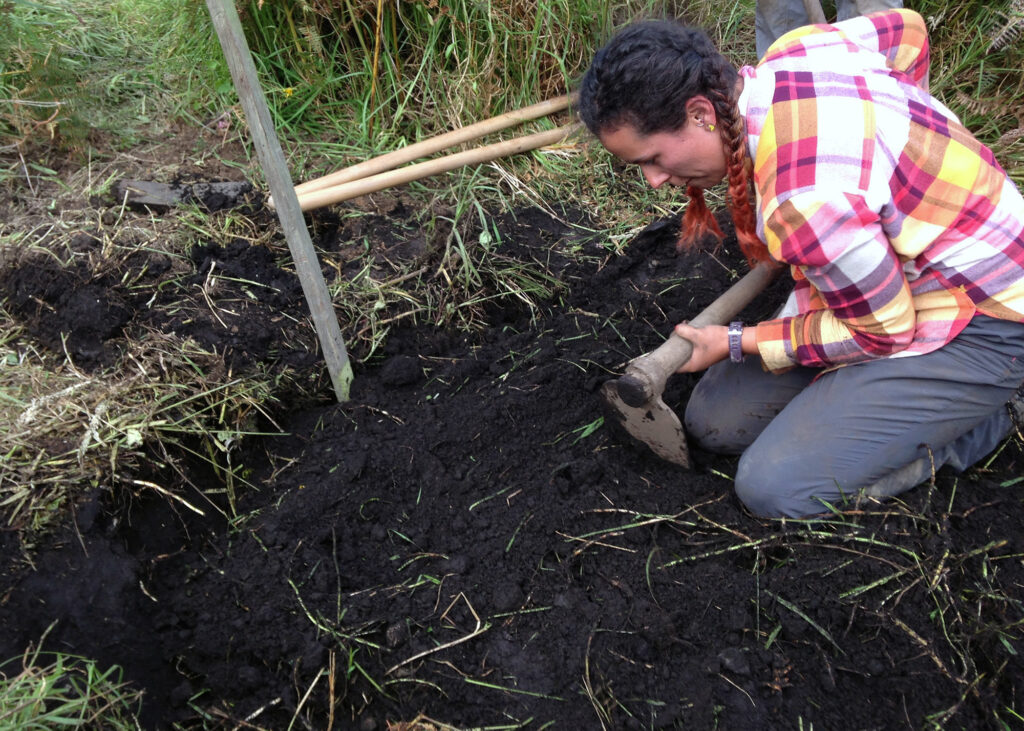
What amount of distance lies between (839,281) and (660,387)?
0.51 metres

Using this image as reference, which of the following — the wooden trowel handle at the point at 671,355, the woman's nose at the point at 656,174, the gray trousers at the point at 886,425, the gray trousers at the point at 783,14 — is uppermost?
the woman's nose at the point at 656,174

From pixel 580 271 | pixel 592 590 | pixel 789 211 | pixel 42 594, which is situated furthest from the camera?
pixel 580 271

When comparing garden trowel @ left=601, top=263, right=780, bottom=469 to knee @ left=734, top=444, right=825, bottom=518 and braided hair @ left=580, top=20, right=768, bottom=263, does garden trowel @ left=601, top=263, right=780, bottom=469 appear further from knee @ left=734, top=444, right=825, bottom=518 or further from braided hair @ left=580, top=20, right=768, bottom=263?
braided hair @ left=580, top=20, right=768, bottom=263

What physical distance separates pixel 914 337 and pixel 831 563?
0.59 metres

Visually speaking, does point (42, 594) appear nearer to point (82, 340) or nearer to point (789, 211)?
point (82, 340)

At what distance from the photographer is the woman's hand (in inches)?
77.2

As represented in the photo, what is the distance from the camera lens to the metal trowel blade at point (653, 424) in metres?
1.97

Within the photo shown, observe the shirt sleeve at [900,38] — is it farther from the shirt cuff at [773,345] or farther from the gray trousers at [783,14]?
Result: the gray trousers at [783,14]

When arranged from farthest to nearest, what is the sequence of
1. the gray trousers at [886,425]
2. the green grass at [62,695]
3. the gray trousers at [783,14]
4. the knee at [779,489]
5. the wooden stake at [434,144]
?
the gray trousers at [783,14] < the wooden stake at [434,144] < the knee at [779,489] < the gray trousers at [886,425] < the green grass at [62,695]

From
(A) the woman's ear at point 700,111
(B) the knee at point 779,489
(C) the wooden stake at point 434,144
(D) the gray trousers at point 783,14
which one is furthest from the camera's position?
(D) the gray trousers at point 783,14

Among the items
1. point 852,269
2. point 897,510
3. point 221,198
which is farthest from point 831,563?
point 221,198

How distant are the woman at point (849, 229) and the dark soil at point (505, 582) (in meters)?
0.18

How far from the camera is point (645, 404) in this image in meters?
1.92

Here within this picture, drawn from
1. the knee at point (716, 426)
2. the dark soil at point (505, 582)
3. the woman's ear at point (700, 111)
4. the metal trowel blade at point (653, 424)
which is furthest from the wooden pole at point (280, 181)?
the knee at point (716, 426)
